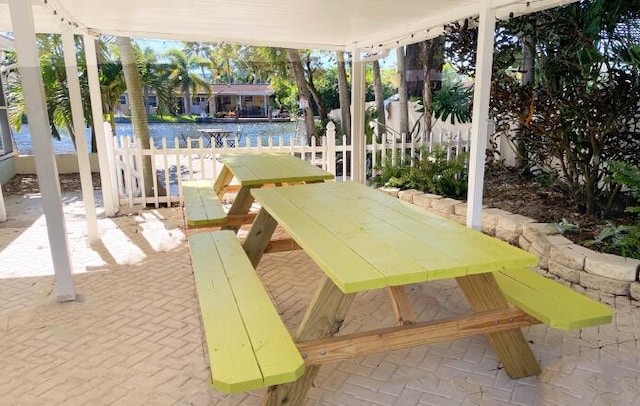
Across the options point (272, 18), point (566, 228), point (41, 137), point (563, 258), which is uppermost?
point (272, 18)

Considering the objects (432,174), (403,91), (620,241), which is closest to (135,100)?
(432,174)

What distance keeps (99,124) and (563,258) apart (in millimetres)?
5441

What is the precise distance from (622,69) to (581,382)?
341cm

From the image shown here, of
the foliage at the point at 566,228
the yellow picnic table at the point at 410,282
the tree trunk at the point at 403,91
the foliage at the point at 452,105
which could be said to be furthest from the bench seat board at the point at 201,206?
the tree trunk at the point at 403,91

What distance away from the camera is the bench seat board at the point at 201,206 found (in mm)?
3652

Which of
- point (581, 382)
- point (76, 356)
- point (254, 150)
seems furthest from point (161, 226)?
point (581, 382)

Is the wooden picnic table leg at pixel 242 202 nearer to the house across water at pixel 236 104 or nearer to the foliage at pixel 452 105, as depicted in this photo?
the foliage at pixel 452 105

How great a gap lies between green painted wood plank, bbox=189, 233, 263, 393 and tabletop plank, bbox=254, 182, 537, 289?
44cm

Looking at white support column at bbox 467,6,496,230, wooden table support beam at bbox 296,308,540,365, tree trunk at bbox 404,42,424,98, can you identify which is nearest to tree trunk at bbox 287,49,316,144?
tree trunk at bbox 404,42,424,98

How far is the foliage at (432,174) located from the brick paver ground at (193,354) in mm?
2554

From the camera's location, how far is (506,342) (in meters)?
2.41

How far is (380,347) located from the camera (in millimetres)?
2025

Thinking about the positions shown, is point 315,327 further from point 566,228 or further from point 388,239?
point 566,228

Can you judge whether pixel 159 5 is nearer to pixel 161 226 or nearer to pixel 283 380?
pixel 161 226
